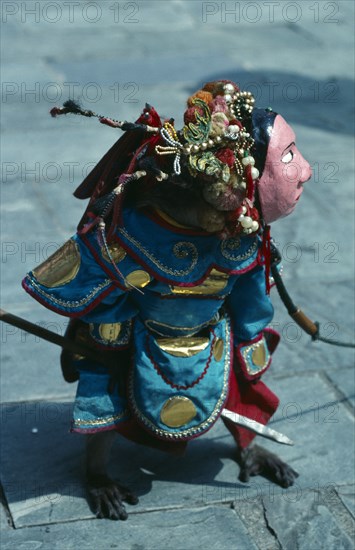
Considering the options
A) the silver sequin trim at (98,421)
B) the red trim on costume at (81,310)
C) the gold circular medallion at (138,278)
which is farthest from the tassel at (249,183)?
the silver sequin trim at (98,421)

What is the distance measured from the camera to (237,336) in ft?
12.3

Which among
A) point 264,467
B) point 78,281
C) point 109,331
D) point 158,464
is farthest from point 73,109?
point 264,467

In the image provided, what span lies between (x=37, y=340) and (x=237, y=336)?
1325 millimetres

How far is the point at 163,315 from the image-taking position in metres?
3.49

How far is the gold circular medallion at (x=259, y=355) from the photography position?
12.4ft

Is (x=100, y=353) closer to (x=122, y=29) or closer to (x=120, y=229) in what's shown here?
(x=120, y=229)

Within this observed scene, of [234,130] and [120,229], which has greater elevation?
[234,130]

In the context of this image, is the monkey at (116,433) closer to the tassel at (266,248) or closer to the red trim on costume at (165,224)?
the red trim on costume at (165,224)

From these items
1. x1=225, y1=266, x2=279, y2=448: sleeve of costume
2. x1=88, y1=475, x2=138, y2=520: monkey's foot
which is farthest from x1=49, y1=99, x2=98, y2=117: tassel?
x1=88, y1=475, x2=138, y2=520: monkey's foot

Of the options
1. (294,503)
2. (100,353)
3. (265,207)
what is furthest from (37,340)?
(265,207)

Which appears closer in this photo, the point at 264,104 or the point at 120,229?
the point at 120,229

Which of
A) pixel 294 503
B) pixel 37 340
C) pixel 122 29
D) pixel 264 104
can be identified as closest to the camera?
pixel 294 503

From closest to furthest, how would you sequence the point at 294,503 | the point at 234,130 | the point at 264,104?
the point at 234,130 → the point at 294,503 → the point at 264,104

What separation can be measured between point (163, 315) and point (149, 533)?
80 centimetres
